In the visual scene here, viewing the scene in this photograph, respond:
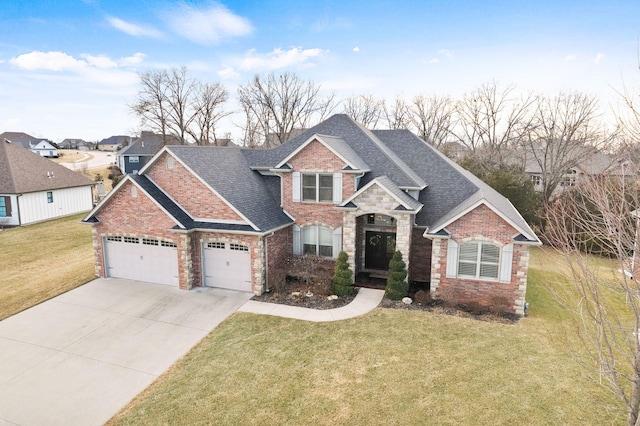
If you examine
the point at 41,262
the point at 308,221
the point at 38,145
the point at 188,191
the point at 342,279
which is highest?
the point at 38,145

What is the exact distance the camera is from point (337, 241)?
16.9 metres

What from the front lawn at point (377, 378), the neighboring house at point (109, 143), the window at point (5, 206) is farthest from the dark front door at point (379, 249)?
the neighboring house at point (109, 143)

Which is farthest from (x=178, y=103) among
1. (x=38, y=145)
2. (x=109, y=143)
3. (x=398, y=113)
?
(x=109, y=143)

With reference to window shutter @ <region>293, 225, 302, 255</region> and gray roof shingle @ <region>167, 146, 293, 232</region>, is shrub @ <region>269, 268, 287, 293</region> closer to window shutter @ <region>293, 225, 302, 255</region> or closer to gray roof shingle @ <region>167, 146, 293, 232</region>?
gray roof shingle @ <region>167, 146, 293, 232</region>

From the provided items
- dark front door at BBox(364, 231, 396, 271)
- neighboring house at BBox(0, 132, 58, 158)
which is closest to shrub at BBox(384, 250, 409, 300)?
dark front door at BBox(364, 231, 396, 271)

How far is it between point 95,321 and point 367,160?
1311cm

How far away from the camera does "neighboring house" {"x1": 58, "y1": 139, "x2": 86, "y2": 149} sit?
127m

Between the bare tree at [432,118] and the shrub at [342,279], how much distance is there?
34.0 meters

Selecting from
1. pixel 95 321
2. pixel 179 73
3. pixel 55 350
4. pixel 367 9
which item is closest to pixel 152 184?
pixel 95 321

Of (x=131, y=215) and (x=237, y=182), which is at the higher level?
(x=237, y=182)

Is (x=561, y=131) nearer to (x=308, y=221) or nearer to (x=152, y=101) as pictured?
(x=308, y=221)

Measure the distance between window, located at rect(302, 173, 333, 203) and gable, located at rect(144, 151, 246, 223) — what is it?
140 inches

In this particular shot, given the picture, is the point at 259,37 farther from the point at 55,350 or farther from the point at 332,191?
the point at 55,350

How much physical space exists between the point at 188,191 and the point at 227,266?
147 inches
